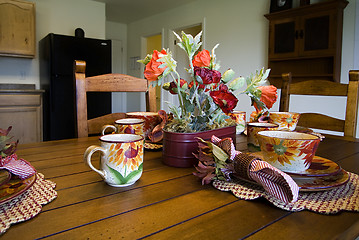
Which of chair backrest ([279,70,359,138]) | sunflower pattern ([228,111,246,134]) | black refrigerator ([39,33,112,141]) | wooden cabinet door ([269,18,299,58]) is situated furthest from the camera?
black refrigerator ([39,33,112,141])

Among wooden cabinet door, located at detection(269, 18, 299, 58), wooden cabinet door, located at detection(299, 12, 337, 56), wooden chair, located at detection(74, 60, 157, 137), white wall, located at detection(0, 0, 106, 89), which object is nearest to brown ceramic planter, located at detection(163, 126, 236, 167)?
wooden chair, located at detection(74, 60, 157, 137)

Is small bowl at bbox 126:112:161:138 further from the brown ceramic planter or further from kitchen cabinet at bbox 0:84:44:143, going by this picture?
kitchen cabinet at bbox 0:84:44:143

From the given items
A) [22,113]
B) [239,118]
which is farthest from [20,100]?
[239,118]

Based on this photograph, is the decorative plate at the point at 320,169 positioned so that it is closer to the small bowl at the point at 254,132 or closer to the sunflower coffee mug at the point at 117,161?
the small bowl at the point at 254,132

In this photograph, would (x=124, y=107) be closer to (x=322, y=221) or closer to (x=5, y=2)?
(x=5, y=2)

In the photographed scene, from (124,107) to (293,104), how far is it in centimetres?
400

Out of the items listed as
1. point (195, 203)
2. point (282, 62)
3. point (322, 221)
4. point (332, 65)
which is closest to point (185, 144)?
point (195, 203)

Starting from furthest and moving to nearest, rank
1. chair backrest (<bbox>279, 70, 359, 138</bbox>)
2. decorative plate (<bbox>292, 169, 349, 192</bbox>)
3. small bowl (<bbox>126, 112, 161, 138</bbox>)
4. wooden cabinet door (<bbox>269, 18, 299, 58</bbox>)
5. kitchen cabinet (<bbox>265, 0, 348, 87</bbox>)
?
wooden cabinet door (<bbox>269, 18, 299, 58</bbox>) < kitchen cabinet (<bbox>265, 0, 348, 87</bbox>) < chair backrest (<bbox>279, 70, 359, 138</bbox>) < small bowl (<bbox>126, 112, 161, 138</bbox>) < decorative plate (<bbox>292, 169, 349, 192</bbox>)

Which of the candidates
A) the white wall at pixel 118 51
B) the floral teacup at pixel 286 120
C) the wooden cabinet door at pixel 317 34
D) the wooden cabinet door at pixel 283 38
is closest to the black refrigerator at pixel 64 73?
the white wall at pixel 118 51

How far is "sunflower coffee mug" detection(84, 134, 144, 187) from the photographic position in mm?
562

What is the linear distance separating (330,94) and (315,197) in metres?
1.17

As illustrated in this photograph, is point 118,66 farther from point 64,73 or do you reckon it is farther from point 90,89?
point 90,89

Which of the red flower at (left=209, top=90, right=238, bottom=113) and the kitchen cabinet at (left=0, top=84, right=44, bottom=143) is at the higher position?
the red flower at (left=209, top=90, right=238, bottom=113)

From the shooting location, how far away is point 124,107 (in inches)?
247
